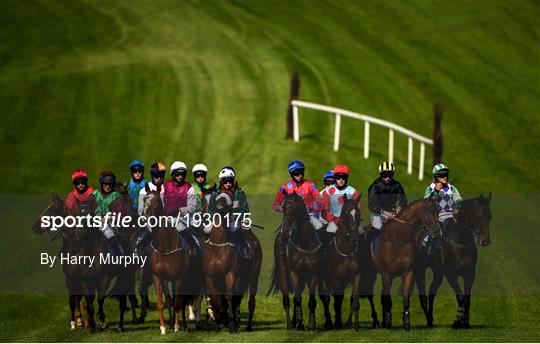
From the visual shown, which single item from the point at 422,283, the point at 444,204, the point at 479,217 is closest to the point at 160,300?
the point at 422,283

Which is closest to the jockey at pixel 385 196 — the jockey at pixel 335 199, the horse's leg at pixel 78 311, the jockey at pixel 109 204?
the jockey at pixel 335 199

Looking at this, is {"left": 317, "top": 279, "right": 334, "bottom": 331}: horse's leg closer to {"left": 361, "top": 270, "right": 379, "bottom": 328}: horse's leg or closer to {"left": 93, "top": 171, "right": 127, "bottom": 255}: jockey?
{"left": 361, "top": 270, "right": 379, "bottom": 328}: horse's leg

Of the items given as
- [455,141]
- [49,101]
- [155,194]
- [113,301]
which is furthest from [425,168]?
[155,194]

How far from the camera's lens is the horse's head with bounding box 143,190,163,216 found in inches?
856

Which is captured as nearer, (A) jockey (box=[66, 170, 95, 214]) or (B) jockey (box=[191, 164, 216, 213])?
(B) jockey (box=[191, 164, 216, 213])

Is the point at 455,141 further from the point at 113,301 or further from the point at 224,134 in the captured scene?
the point at 113,301

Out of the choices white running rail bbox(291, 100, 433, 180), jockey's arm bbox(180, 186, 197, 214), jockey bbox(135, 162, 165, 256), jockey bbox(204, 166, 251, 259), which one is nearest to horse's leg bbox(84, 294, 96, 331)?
jockey bbox(135, 162, 165, 256)

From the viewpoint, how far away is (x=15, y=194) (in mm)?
36375

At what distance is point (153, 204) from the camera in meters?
21.8

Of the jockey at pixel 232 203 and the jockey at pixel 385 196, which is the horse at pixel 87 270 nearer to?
the jockey at pixel 232 203

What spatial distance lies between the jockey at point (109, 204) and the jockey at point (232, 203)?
170 cm

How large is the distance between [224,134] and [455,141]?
26.6 ft

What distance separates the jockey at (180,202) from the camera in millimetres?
22172

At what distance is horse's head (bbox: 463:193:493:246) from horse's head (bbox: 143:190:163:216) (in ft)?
17.6
